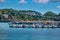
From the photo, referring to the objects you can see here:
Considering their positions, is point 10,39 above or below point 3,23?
below

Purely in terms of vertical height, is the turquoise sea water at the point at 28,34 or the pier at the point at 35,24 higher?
the pier at the point at 35,24

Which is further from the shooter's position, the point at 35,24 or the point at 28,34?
the point at 28,34

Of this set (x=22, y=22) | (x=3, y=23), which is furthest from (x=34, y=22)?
(x=3, y=23)

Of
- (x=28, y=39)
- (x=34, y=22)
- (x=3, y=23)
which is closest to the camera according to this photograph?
(x=3, y=23)

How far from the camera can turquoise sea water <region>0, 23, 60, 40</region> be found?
11028 mm

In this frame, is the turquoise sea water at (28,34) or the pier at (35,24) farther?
the turquoise sea water at (28,34)

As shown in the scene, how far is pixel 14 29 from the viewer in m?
11.2

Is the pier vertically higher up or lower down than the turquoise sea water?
higher up

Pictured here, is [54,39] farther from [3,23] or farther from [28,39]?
[3,23]

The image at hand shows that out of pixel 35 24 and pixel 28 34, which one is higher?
pixel 35 24

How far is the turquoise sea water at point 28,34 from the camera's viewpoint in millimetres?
11028

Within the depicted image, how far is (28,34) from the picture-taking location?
11820 millimetres

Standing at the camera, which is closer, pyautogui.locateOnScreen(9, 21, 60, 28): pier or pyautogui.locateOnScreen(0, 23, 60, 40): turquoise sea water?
pyautogui.locateOnScreen(9, 21, 60, 28): pier

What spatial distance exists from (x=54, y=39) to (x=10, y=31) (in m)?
1.72
